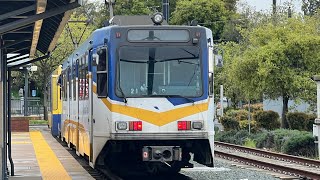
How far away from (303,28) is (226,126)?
599 cm

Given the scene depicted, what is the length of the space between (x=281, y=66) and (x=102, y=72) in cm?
1664

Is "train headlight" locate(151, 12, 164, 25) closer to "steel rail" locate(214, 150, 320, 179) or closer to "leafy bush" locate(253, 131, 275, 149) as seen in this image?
"steel rail" locate(214, 150, 320, 179)

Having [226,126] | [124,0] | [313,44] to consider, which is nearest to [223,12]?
[124,0]

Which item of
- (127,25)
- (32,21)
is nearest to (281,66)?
(127,25)

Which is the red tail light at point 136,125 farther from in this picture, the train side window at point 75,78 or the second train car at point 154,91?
the train side window at point 75,78

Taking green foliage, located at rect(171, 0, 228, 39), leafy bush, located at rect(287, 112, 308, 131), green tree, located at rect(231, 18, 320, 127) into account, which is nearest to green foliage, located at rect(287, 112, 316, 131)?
leafy bush, located at rect(287, 112, 308, 131)

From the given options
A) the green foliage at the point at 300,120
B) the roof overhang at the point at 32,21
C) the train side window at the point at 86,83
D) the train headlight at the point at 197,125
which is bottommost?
the green foliage at the point at 300,120

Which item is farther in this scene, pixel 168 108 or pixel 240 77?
pixel 240 77

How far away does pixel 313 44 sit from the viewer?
30.0 meters

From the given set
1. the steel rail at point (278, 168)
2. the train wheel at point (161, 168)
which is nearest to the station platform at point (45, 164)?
the train wheel at point (161, 168)

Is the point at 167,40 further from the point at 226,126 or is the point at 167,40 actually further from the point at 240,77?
the point at 226,126

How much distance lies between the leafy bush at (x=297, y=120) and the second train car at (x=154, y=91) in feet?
55.2

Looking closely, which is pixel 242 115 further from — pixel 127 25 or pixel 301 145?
pixel 127 25

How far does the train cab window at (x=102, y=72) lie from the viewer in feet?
47.7
